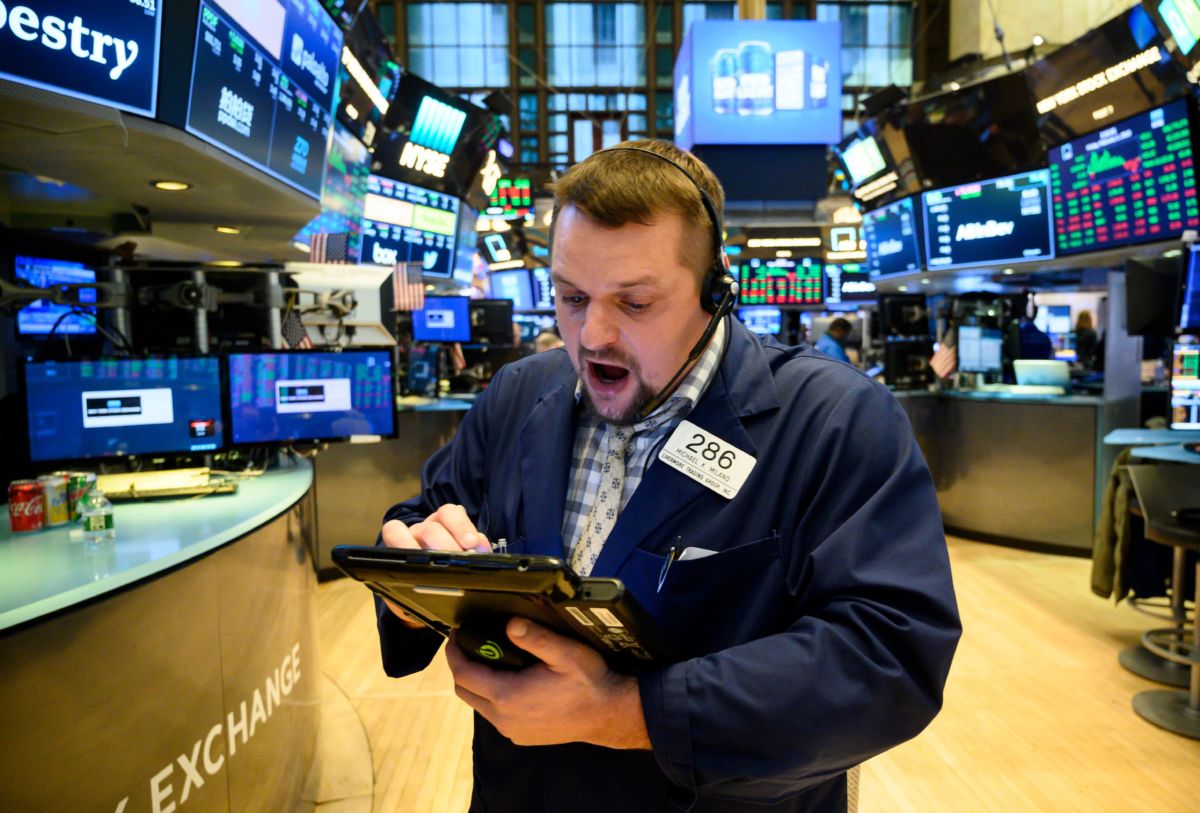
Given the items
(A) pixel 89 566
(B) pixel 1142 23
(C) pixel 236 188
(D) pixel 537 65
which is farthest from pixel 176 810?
(D) pixel 537 65

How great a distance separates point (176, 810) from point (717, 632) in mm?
1439

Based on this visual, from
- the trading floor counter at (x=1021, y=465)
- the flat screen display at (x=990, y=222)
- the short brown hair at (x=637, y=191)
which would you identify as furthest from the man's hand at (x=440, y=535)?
the flat screen display at (x=990, y=222)

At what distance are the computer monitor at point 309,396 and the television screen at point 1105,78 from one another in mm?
4403

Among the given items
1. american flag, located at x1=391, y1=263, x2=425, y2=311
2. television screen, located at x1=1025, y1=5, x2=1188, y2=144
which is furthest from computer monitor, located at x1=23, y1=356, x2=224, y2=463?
television screen, located at x1=1025, y1=5, x2=1188, y2=144

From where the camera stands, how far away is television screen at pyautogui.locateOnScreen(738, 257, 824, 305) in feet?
32.4

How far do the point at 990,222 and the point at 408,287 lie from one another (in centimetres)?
447

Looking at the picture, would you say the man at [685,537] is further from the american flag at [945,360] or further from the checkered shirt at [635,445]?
the american flag at [945,360]

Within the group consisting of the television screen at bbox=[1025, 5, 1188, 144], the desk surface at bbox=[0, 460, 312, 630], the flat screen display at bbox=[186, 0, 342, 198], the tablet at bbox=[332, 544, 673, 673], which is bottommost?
the desk surface at bbox=[0, 460, 312, 630]

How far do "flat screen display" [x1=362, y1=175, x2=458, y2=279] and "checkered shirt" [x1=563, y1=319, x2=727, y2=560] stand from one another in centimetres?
544

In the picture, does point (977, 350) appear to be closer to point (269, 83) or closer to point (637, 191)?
point (269, 83)

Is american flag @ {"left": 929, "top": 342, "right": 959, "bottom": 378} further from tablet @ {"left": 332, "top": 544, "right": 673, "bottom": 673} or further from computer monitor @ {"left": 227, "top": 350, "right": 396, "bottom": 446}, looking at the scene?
tablet @ {"left": 332, "top": 544, "right": 673, "bottom": 673}

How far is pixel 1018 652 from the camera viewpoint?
148 inches

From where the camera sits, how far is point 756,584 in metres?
0.93

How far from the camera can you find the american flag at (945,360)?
6332 mm
